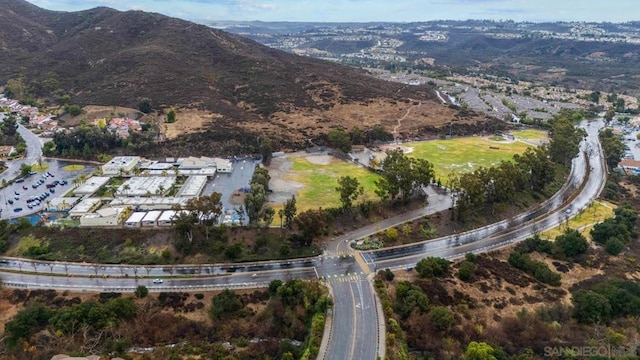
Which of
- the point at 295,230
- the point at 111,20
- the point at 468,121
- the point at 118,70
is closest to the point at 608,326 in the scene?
the point at 295,230

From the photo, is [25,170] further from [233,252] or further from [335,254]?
[335,254]

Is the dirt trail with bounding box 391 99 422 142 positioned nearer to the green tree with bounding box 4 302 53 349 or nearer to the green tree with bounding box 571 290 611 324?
the green tree with bounding box 571 290 611 324

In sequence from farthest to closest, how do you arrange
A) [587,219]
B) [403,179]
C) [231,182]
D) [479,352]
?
[231,182]
[587,219]
[403,179]
[479,352]

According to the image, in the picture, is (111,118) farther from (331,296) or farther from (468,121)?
(468,121)

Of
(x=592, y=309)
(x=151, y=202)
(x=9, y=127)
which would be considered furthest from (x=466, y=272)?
(x=9, y=127)

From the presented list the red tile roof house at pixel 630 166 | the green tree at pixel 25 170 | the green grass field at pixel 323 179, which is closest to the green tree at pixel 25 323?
the green grass field at pixel 323 179

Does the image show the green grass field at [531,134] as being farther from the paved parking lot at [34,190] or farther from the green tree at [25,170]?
the green tree at [25,170]

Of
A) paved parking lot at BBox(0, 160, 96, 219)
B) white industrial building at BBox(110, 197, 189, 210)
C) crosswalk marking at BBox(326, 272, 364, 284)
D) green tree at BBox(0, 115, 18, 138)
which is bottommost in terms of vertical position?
crosswalk marking at BBox(326, 272, 364, 284)

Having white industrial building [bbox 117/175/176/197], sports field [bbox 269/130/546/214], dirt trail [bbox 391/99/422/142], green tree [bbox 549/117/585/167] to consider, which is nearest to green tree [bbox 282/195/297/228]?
sports field [bbox 269/130/546/214]
